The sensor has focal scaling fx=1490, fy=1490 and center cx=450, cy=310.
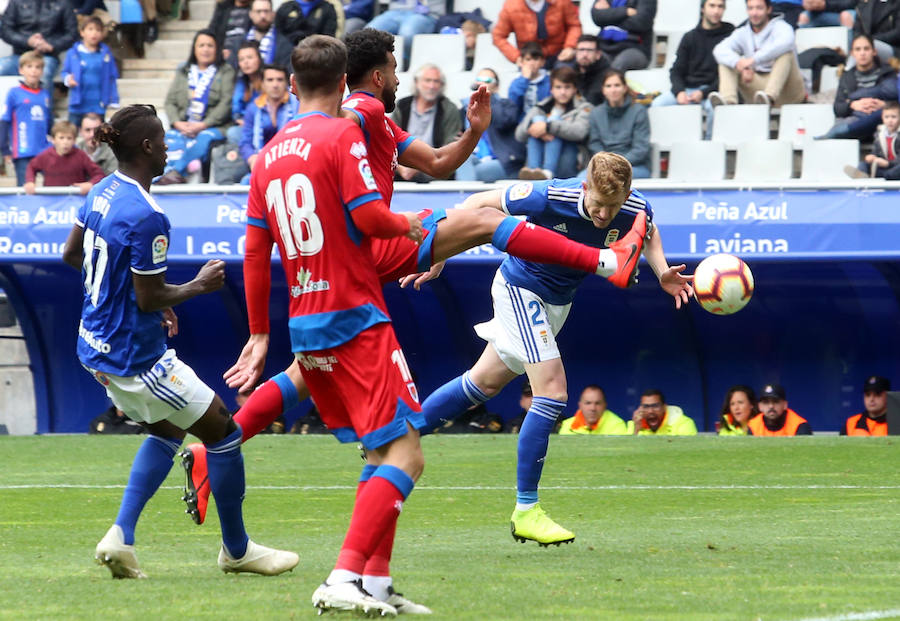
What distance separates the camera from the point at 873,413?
44.2 feet

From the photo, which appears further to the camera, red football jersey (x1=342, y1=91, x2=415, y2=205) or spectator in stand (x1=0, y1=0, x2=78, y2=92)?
spectator in stand (x1=0, y1=0, x2=78, y2=92)

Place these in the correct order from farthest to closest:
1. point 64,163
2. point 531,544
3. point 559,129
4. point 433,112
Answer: point 64,163 < point 433,112 < point 559,129 < point 531,544

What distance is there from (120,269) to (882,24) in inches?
430

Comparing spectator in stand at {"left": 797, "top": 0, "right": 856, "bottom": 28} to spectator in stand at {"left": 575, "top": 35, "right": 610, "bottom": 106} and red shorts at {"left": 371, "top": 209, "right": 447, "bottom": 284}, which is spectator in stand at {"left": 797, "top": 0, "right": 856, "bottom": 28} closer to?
spectator in stand at {"left": 575, "top": 35, "right": 610, "bottom": 106}

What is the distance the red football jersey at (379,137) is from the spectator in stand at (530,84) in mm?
8795

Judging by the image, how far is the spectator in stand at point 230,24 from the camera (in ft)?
55.7

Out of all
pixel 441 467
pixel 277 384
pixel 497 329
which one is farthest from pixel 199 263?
pixel 277 384

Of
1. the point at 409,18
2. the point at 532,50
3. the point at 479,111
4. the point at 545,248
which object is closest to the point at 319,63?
the point at 545,248

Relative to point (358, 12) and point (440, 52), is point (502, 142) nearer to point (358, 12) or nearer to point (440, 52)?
point (440, 52)

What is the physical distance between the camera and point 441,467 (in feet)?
35.6

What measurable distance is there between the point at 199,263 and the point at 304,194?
9720mm

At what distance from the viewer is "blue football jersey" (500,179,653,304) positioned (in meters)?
7.04

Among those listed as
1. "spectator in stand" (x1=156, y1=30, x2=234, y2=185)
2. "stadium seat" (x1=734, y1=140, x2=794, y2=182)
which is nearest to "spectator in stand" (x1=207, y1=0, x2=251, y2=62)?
"spectator in stand" (x1=156, y1=30, x2=234, y2=185)

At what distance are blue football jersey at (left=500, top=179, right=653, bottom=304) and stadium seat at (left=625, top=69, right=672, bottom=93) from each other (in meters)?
8.67
